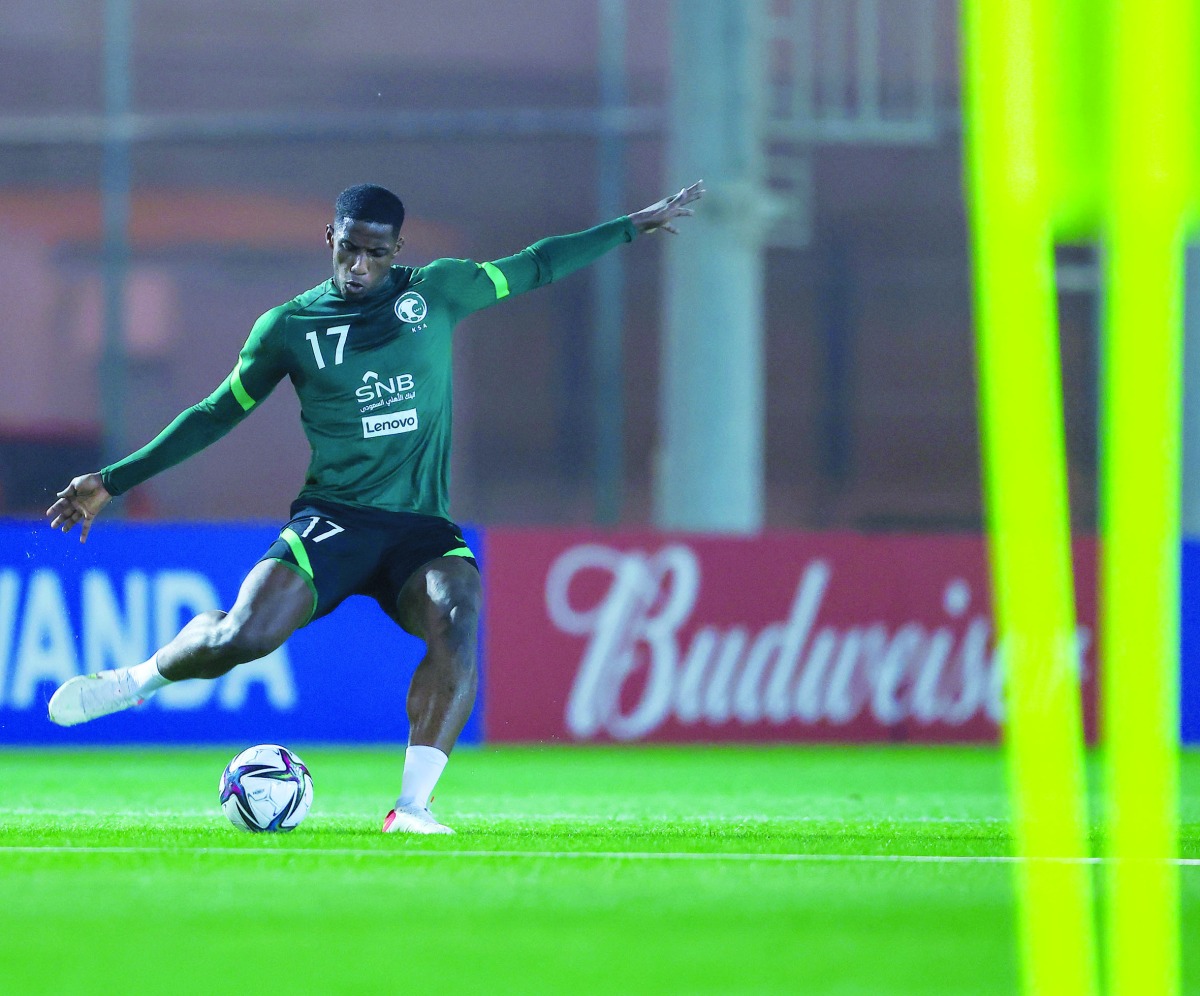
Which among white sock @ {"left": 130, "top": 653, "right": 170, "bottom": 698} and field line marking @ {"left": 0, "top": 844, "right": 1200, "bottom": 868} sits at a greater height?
white sock @ {"left": 130, "top": 653, "right": 170, "bottom": 698}

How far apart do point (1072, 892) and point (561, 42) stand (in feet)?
67.5

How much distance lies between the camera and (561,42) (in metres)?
22.9

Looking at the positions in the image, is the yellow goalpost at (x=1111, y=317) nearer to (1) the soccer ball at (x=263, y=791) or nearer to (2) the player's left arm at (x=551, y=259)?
(1) the soccer ball at (x=263, y=791)

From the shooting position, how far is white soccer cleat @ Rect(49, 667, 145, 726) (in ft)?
22.1

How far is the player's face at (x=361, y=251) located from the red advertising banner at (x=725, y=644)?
224 inches

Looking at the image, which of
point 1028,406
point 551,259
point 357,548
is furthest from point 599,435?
point 1028,406

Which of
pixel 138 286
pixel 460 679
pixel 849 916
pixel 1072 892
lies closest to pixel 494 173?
pixel 138 286

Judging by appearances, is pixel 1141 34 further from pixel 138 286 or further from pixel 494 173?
pixel 494 173

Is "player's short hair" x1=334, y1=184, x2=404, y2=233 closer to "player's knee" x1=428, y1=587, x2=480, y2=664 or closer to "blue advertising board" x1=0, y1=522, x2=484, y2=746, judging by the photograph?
"player's knee" x1=428, y1=587, x2=480, y2=664

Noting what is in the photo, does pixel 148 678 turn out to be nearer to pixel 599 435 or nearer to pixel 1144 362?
pixel 1144 362

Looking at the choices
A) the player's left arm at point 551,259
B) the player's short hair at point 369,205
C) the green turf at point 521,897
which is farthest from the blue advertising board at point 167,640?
the player's short hair at point 369,205

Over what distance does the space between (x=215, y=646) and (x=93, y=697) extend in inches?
A: 18.8

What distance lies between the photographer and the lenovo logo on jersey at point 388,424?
6.78 m

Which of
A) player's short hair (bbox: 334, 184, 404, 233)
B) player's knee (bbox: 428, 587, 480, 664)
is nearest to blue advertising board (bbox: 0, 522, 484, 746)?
player's knee (bbox: 428, 587, 480, 664)
